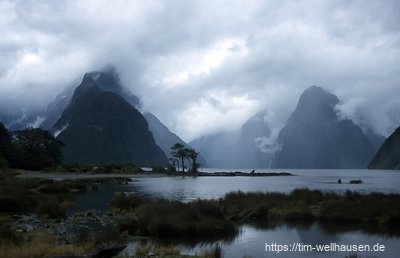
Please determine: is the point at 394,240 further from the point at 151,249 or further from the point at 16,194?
the point at 16,194

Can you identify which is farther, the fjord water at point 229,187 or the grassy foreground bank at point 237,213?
the fjord water at point 229,187

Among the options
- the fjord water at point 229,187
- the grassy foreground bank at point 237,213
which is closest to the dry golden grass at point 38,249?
the grassy foreground bank at point 237,213

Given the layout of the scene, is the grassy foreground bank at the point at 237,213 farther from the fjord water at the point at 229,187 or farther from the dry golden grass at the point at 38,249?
the fjord water at the point at 229,187

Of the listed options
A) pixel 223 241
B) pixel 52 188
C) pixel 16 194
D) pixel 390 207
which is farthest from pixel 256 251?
pixel 52 188

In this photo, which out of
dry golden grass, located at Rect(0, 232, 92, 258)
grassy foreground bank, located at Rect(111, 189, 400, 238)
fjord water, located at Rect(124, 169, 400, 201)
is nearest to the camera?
dry golden grass, located at Rect(0, 232, 92, 258)

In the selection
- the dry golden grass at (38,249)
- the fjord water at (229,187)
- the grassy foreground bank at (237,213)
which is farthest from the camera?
the fjord water at (229,187)

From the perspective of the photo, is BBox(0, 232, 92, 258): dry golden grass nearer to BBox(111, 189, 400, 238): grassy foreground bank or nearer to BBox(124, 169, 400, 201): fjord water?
BBox(111, 189, 400, 238): grassy foreground bank

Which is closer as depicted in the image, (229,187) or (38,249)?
(38,249)

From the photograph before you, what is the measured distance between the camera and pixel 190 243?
22.3 metres

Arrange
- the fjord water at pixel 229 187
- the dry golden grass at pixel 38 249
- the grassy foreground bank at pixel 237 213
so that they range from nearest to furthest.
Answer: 1. the dry golden grass at pixel 38 249
2. the grassy foreground bank at pixel 237 213
3. the fjord water at pixel 229 187

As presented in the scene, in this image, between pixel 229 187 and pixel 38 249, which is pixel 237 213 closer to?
pixel 38 249

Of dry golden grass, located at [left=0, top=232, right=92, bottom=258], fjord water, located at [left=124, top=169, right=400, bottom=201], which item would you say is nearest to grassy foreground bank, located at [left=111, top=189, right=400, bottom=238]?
dry golden grass, located at [left=0, top=232, right=92, bottom=258]

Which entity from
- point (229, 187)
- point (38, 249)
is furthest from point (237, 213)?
point (229, 187)

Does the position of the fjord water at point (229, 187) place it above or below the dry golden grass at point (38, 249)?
above
